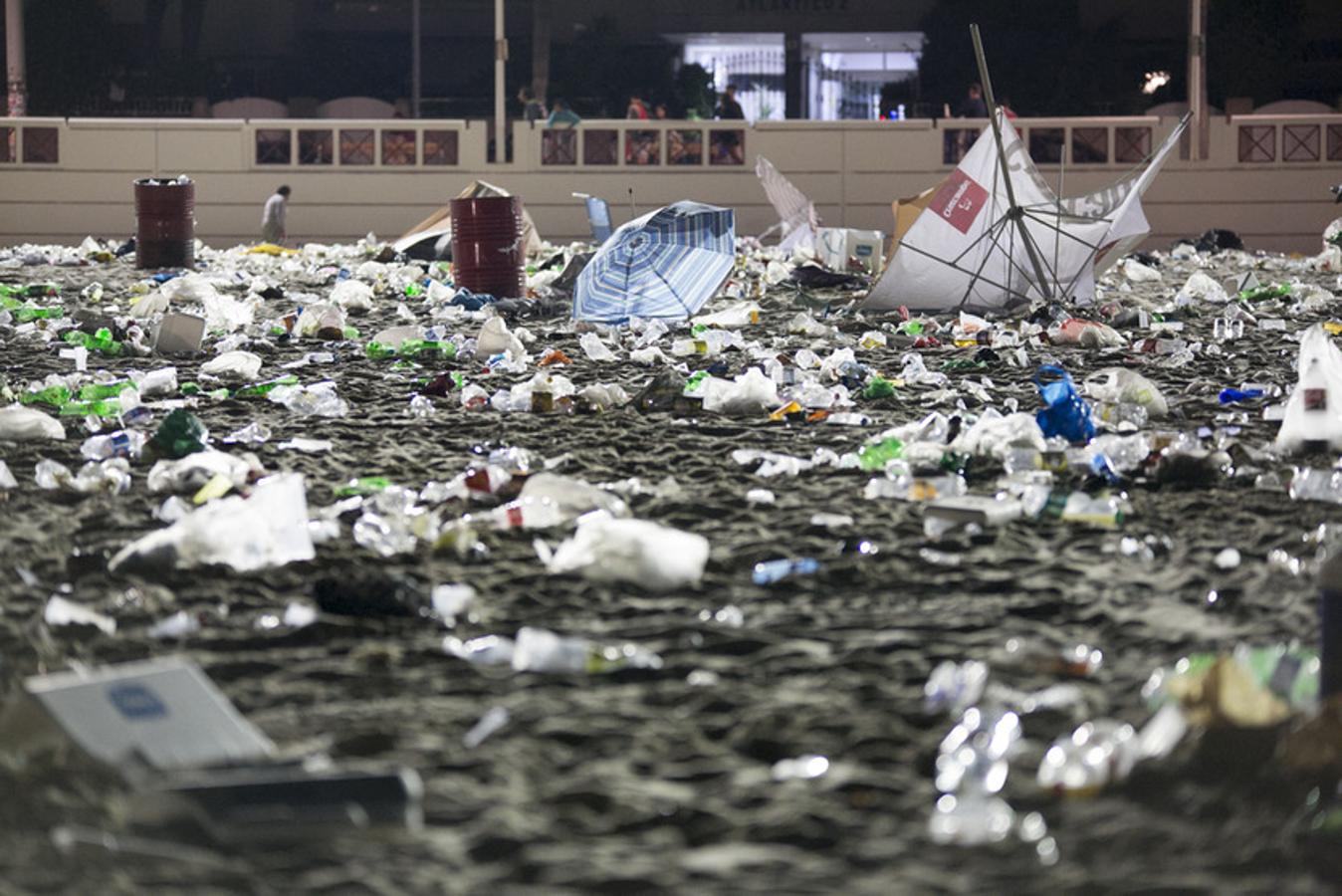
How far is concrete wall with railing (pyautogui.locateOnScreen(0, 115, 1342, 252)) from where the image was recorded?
14219 mm

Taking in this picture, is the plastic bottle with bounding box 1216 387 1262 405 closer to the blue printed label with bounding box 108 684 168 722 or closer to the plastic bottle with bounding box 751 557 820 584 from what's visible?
the plastic bottle with bounding box 751 557 820 584

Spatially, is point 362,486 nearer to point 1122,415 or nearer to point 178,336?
point 1122,415

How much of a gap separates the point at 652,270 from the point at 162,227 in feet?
15.5

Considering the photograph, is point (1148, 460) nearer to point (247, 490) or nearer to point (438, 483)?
point (438, 483)

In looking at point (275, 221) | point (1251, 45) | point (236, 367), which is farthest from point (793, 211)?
point (1251, 45)

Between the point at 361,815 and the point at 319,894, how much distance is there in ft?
0.53

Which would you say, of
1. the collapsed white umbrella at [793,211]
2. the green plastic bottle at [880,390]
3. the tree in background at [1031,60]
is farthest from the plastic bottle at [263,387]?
the tree in background at [1031,60]

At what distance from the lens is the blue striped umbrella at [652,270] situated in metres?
6.94

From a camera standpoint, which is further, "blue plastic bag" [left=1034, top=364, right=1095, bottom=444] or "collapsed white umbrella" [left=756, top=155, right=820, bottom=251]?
"collapsed white umbrella" [left=756, top=155, right=820, bottom=251]

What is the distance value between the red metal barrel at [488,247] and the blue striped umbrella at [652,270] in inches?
41.8

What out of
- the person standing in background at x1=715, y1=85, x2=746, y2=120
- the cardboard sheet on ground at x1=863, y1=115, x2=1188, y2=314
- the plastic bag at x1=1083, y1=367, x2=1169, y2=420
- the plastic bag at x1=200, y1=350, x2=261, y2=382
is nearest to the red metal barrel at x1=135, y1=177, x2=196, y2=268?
the cardboard sheet on ground at x1=863, y1=115, x2=1188, y2=314

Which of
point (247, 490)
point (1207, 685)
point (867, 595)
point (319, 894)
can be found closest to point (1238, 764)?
point (1207, 685)

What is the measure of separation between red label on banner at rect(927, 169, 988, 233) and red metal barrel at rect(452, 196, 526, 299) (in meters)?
2.26

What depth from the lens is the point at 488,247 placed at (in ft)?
26.1
